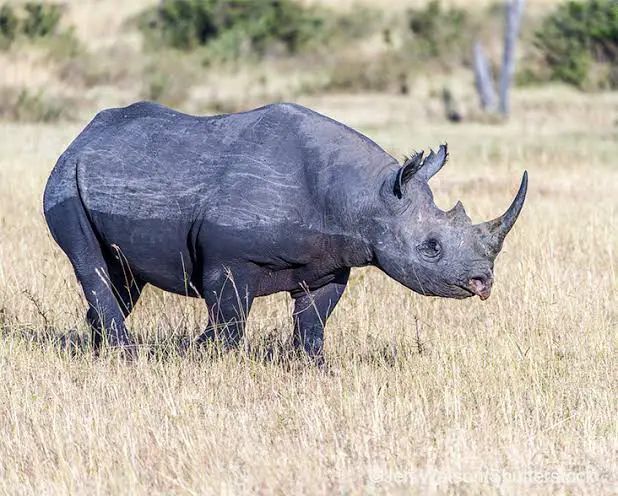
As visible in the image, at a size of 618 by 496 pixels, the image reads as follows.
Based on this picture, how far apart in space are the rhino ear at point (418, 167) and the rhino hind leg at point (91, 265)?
1763mm

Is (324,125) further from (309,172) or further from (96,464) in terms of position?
(96,464)

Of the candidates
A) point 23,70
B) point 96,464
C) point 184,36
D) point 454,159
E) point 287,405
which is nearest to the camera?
point 96,464

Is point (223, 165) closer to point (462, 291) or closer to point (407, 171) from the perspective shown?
point (407, 171)

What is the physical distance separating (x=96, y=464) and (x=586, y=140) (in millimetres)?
13910

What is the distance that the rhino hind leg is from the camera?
7.55 meters

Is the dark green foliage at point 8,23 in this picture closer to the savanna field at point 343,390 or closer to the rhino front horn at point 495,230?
the savanna field at point 343,390

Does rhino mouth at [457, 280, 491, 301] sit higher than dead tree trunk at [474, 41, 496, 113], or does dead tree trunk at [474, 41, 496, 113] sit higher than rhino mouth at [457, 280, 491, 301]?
rhino mouth at [457, 280, 491, 301]

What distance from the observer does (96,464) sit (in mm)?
5734

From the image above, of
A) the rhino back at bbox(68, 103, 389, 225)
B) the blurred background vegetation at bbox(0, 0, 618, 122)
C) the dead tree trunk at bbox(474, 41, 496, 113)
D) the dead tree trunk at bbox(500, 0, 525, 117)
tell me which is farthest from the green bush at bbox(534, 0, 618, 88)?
the rhino back at bbox(68, 103, 389, 225)

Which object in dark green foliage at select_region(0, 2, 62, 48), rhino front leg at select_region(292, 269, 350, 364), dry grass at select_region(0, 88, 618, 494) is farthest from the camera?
dark green foliage at select_region(0, 2, 62, 48)

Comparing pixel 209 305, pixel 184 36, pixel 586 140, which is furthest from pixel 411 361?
pixel 184 36

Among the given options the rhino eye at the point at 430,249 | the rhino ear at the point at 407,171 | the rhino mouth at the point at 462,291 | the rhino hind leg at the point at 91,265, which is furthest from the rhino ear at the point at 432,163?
the rhino hind leg at the point at 91,265

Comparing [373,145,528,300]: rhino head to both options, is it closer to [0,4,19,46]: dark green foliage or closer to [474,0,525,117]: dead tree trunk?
[474,0,525,117]: dead tree trunk

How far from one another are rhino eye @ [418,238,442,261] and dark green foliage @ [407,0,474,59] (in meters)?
25.4
